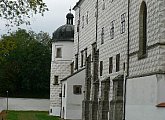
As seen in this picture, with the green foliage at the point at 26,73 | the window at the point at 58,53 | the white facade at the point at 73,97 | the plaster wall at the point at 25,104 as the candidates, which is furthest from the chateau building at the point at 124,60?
the green foliage at the point at 26,73

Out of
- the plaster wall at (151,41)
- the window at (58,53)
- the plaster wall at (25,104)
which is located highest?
the window at (58,53)

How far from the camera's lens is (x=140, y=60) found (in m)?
21.8

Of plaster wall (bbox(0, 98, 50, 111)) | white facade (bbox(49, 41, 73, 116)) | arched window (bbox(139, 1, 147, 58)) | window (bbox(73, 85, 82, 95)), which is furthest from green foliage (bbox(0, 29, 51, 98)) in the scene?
arched window (bbox(139, 1, 147, 58))

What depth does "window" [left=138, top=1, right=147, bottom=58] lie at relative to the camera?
21.8 metres

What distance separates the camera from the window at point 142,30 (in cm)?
2178

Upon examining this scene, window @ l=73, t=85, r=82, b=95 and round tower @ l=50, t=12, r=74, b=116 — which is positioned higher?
round tower @ l=50, t=12, r=74, b=116

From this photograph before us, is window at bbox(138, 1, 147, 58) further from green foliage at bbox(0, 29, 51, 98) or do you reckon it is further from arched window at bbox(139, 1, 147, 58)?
green foliage at bbox(0, 29, 51, 98)

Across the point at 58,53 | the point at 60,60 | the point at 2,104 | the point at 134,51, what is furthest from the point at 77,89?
the point at 2,104

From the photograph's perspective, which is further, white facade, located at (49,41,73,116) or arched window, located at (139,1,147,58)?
white facade, located at (49,41,73,116)

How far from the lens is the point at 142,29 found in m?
22.0

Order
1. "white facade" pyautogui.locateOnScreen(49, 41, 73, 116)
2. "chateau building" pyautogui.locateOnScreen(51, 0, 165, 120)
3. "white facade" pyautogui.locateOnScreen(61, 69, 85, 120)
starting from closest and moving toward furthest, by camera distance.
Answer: "chateau building" pyautogui.locateOnScreen(51, 0, 165, 120) → "white facade" pyautogui.locateOnScreen(61, 69, 85, 120) → "white facade" pyautogui.locateOnScreen(49, 41, 73, 116)

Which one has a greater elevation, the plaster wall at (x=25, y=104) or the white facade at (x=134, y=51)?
the white facade at (x=134, y=51)

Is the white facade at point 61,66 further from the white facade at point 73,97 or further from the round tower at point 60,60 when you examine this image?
the white facade at point 73,97

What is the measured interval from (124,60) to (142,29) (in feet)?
11.4
